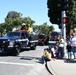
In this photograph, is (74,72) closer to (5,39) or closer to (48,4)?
(5,39)

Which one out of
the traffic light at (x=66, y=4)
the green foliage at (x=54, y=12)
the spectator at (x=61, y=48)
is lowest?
the spectator at (x=61, y=48)

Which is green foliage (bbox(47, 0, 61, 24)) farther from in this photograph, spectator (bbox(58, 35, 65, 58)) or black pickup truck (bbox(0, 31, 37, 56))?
spectator (bbox(58, 35, 65, 58))

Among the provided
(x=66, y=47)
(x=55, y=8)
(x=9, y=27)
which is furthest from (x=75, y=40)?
(x=9, y=27)

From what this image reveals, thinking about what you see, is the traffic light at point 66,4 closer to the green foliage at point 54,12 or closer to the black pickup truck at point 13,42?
the black pickup truck at point 13,42

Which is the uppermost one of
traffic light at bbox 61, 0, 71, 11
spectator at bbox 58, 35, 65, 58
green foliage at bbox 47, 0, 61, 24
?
green foliage at bbox 47, 0, 61, 24

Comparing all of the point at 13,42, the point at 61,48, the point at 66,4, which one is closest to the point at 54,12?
the point at 13,42

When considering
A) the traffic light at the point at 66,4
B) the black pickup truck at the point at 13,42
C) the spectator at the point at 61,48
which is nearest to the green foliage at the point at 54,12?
the black pickup truck at the point at 13,42

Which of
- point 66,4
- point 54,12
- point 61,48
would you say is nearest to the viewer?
point 66,4

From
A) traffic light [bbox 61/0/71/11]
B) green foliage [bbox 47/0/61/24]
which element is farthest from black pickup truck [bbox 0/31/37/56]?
green foliage [bbox 47/0/61/24]

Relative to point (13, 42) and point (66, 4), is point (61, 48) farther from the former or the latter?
point (13, 42)

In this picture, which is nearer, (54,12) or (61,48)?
(61,48)

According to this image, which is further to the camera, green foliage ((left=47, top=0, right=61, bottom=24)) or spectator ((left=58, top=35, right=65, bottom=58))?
green foliage ((left=47, top=0, right=61, bottom=24))

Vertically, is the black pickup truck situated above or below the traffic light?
below

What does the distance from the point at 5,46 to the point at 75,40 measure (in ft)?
20.8
